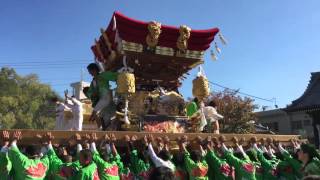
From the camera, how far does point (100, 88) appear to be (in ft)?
21.4

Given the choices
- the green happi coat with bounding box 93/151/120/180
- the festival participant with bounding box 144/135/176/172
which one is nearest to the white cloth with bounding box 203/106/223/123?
the festival participant with bounding box 144/135/176/172

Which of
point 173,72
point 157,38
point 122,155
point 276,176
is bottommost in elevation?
point 276,176

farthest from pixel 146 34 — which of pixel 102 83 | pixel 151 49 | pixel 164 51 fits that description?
pixel 102 83

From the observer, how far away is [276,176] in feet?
17.3

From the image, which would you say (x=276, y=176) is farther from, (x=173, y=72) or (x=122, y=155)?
(x=173, y=72)

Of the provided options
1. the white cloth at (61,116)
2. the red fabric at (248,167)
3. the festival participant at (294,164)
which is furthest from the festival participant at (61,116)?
the festival participant at (294,164)

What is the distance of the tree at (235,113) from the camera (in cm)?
1964

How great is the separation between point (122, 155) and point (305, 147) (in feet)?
7.35

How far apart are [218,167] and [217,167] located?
16mm

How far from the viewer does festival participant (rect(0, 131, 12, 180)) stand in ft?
12.1

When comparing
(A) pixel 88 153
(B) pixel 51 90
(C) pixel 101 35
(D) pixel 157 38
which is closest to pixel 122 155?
(A) pixel 88 153

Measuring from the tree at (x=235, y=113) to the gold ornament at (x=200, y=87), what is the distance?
1245cm

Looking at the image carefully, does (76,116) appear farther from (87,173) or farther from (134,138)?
(87,173)

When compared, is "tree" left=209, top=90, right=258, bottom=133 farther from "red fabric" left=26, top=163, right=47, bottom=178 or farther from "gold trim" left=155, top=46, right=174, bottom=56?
"red fabric" left=26, top=163, right=47, bottom=178
